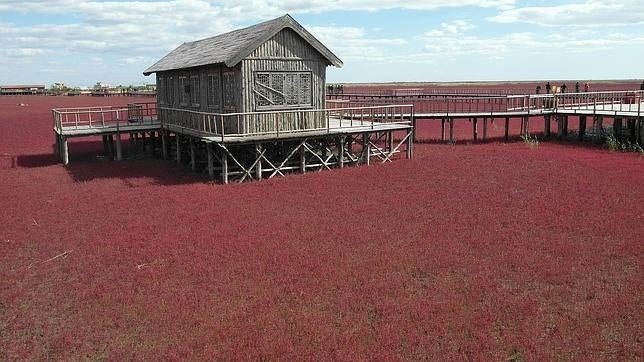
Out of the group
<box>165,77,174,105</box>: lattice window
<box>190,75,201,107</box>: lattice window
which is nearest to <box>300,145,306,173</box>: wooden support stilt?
<box>190,75,201,107</box>: lattice window

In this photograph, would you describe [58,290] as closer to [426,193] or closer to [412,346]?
[412,346]

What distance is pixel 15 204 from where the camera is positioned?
19.0 metres

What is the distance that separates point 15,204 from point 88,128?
363 inches

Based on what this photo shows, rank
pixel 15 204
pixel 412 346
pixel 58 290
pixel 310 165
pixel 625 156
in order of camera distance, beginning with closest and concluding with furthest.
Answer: pixel 412 346 < pixel 58 290 < pixel 15 204 < pixel 310 165 < pixel 625 156

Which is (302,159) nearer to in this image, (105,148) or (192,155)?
(192,155)

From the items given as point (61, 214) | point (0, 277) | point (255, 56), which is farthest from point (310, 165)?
point (0, 277)

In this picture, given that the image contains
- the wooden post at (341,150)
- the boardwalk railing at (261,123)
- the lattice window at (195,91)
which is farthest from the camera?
the lattice window at (195,91)

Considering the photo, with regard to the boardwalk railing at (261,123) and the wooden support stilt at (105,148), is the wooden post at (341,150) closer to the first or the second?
the boardwalk railing at (261,123)

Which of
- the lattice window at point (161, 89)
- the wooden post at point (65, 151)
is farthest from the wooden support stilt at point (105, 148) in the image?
the wooden post at point (65, 151)

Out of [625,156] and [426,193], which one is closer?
[426,193]

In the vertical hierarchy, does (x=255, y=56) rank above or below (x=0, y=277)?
above

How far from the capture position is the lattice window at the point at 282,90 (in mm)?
22641

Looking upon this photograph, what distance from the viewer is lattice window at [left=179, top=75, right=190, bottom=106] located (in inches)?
1080

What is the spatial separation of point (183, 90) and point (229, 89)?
5675 millimetres
